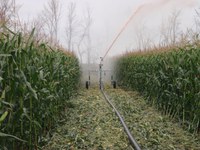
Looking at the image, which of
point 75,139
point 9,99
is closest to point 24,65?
point 9,99

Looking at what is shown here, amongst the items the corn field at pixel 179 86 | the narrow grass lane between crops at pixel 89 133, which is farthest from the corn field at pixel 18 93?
the corn field at pixel 179 86

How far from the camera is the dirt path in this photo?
4855 millimetres

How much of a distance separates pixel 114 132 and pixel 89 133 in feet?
1.60

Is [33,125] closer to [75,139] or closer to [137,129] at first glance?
[75,139]

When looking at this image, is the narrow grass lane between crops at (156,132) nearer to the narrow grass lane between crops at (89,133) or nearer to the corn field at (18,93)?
the narrow grass lane between crops at (89,133)

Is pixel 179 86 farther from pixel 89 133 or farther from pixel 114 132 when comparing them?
pixel 89 133

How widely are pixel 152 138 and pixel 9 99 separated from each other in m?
2.83

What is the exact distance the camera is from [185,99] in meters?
5.94

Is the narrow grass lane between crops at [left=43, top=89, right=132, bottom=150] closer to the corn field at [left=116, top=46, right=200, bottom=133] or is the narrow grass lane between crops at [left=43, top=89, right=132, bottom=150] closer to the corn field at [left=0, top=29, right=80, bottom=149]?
the corn field at [left=0, top=29, right=80, bottom=149]

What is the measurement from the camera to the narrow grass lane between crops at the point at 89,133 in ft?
15.9

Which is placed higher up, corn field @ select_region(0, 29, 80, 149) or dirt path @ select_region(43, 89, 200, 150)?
corn field @ select_region(0, 29, 80, 149)

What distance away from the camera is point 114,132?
5676mm

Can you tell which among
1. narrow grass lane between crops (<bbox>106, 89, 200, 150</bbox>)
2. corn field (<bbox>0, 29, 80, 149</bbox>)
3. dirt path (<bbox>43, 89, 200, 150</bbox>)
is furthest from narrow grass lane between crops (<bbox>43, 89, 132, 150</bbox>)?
corn field (<bbox>0, 29, 80, 149</bbox>)

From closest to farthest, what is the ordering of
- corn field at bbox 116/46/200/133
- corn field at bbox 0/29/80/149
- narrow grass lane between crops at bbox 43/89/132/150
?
1. corn field at bbox 0/29/80/149
2. narrow grass lane between crops at bbox 43/89/132/150
3. corn field at bbox 116/46/200/133
